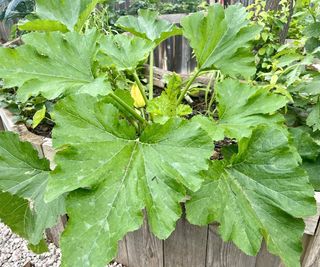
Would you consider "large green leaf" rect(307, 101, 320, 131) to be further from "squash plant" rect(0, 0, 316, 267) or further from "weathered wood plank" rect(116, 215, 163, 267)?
"weathered wood plank" rect(116, 215, 163, 267)

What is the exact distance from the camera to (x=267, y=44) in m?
1.67

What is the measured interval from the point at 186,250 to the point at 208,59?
2.44 ft

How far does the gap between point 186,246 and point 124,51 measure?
2.54 ft

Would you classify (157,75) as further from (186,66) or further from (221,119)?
(221,119)

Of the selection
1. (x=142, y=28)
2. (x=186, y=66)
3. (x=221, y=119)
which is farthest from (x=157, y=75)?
(x=221, y=119)

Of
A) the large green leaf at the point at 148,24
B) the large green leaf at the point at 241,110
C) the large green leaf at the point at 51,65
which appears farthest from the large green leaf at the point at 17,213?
the large green leaf at the point at 148,24

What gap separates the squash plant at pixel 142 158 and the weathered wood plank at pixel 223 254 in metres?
0.33

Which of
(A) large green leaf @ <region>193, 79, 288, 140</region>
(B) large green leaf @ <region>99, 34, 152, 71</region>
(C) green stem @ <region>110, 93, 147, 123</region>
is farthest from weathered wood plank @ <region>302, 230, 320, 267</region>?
(B) large green leaf @ <region>99, 34, 152, 71</region>

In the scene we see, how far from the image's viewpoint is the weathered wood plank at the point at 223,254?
1.05m

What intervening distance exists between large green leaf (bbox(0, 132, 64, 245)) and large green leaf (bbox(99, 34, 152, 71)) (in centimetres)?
37

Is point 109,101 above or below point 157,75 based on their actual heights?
above

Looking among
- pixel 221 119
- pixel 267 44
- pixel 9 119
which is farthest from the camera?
pixel 267 44

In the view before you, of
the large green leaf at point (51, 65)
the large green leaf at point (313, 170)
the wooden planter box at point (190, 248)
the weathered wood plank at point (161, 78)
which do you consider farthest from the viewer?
the weathered wood plank at point (161, 78)

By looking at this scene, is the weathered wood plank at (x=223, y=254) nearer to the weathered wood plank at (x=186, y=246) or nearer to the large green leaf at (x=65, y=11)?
the weathered wood plank at (x=186, y=246)
